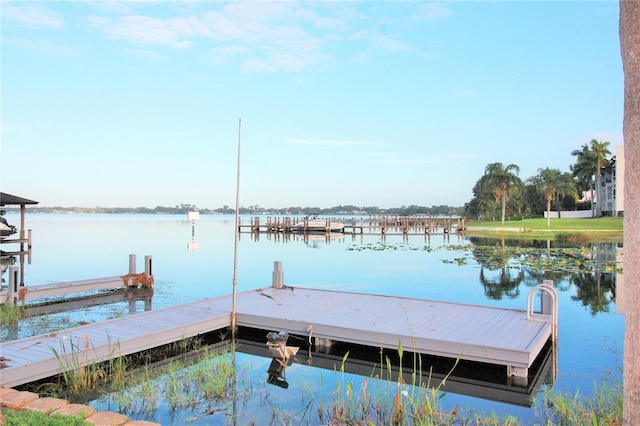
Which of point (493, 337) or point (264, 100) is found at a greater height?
point (264, 100)

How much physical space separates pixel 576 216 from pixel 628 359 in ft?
220

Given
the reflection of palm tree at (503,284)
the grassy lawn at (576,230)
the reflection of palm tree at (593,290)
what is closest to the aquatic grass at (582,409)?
the reflection of palm tree at (593,290)

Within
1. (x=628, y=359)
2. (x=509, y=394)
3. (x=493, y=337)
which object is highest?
(x=628, y=359)

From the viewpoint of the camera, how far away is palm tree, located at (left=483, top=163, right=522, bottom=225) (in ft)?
190

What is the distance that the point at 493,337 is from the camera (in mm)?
7801

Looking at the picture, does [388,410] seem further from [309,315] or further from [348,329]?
[309,315]

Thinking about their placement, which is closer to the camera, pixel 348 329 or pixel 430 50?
pixel 348 329

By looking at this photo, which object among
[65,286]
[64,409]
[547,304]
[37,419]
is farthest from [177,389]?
[65,286]

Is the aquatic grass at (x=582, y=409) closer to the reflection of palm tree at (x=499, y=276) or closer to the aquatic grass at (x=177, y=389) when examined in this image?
the aquatic grass at (x=177, y=389)

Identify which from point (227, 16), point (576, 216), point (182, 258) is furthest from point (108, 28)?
point (576, 216)

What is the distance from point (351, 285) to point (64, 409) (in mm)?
13588

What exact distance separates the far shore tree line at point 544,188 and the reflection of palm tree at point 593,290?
34589mm

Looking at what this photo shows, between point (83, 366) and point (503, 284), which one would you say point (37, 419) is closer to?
point (83, 366)

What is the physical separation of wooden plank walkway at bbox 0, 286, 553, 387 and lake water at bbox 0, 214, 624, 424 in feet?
A: 2.42
